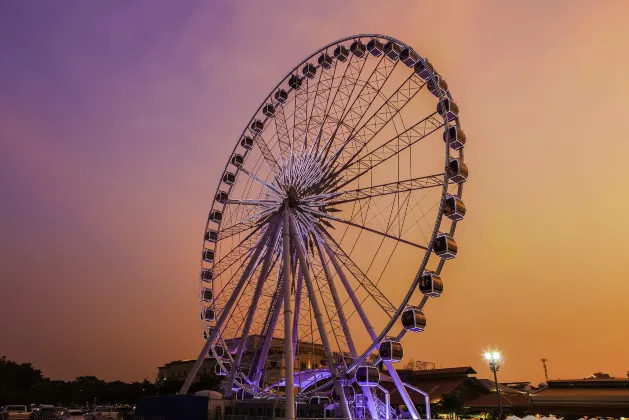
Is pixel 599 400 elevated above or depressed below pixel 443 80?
below

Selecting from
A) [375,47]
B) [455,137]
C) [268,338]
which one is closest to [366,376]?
[268,338]

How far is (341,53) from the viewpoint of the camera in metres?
33.5

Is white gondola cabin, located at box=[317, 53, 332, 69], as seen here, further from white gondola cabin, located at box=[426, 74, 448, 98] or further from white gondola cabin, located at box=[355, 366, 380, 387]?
white gondola cabin, located at box=[355, 366, 380, 387]

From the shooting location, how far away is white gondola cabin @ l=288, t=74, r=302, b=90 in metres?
36.3

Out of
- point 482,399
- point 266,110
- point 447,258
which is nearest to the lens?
point 447,258

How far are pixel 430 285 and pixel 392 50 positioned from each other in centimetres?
1487

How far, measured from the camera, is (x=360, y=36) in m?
31.8

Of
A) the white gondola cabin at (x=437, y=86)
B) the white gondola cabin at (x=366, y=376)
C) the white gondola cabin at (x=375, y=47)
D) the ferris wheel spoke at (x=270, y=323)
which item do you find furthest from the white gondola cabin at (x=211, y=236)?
the white gondola cabin at (x=437, y=86)

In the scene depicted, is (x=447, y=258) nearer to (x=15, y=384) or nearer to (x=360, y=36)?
(x=360, y=36)

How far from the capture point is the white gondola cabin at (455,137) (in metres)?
25.6

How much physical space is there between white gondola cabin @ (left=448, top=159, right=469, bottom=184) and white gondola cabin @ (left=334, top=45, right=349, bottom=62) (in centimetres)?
1226

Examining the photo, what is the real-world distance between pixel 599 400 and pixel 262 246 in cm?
3018

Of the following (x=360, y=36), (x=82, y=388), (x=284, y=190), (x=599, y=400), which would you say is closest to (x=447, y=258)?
(x=284, y=190)

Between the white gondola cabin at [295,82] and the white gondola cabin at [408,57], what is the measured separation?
9.18 meters
